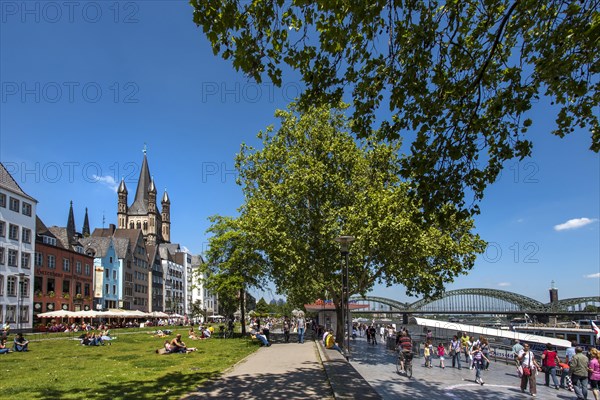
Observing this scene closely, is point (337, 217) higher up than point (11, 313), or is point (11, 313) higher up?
point (337, 217)

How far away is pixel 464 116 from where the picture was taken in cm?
1017

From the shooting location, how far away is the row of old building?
5278 cm

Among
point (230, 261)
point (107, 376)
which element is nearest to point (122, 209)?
point (230, 261)

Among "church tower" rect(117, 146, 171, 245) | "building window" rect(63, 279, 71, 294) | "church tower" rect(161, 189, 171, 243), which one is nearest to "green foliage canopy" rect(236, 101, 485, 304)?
"building window" rect(63, 279, 71, 294)

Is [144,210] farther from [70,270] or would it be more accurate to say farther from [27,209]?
[27,209]

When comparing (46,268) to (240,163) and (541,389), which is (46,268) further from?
(541,389)

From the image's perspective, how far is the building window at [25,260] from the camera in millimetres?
55428

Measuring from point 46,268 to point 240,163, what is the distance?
1519 inches

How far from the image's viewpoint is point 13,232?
176 ft

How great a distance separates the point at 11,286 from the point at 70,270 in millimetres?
14670

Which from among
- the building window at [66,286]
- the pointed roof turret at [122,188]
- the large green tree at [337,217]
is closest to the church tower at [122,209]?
the pointed roof turret at [122,188]

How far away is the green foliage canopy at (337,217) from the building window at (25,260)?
35.7 m

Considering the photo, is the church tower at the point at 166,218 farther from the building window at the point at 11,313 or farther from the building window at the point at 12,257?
the building window at the point at 11,313

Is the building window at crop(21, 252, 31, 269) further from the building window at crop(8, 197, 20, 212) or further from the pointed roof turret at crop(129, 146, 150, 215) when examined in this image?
the pointed roof turret at crop(129, 146, 150, 215)
